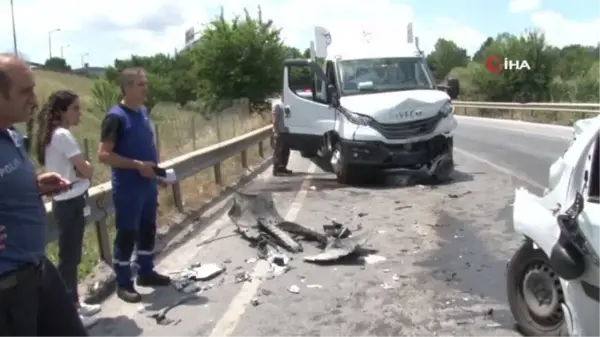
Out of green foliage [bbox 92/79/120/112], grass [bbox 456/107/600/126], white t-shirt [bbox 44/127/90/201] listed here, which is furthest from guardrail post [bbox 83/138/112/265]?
grass [bbox 456/107/600/126]

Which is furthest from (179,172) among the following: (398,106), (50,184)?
(50,184)

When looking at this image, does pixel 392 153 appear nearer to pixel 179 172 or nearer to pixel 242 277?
pixel 179 172

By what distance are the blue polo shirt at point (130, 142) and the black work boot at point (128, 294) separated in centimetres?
79

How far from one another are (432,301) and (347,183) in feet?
23.6

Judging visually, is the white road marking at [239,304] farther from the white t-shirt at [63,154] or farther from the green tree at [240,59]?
the green tree at [240,59]

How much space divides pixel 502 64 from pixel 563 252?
151ft

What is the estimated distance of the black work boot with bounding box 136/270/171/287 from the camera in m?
6.71

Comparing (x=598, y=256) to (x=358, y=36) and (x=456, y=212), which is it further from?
(x=358, y=36)

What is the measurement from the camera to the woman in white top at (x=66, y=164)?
17.5 ft

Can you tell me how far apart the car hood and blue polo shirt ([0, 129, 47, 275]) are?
31.3 feet

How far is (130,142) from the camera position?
617 cm

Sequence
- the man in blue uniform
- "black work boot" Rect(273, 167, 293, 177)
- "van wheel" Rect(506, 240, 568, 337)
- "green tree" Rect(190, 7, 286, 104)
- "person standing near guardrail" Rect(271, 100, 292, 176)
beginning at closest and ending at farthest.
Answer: "van wheel" Rect(506, 240, 568, 337), the man in blue uniform, "person standing near guardrail" Rect(271, 100, 292, 176), "black work boot" Rect(273, 167, 293, 177), "green tree" Rect(190, 7, 286, 104)

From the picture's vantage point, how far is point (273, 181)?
561 inches

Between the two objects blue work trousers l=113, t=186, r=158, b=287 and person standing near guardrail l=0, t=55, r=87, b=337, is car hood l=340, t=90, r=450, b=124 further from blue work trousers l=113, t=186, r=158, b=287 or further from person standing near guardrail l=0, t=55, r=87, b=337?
person standing near guardrail l=0, t=55, r=87, b=337
